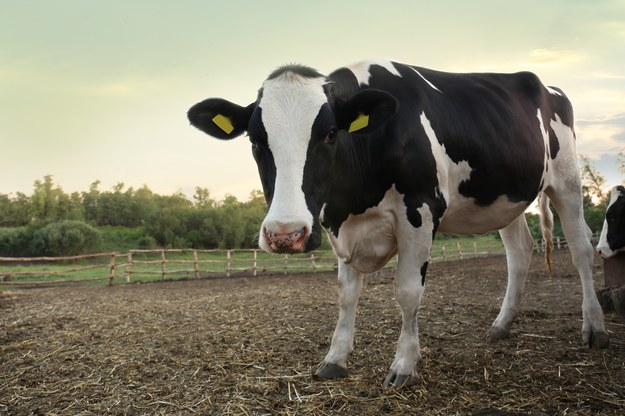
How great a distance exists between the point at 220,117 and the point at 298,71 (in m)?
0.66

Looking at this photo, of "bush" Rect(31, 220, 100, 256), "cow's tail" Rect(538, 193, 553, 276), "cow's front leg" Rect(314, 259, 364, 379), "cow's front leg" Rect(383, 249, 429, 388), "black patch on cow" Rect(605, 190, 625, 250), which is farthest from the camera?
"bush" Rect(31, 220, 100, 256)

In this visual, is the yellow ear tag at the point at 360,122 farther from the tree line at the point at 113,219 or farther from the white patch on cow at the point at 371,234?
the tree line at the point at 113,219

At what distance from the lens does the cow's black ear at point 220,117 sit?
144 inches

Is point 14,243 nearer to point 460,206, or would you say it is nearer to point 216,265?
point 216,265

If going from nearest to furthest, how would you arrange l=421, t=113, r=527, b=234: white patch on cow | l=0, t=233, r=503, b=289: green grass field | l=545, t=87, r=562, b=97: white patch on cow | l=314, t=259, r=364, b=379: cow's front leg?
l=421, t=113, r=527, b=234: white patch on cow → l=314, t=259, r=364, b=379: cow's front leg → l=545, t=87, r=562, b=97: white patch on cow → l=0, t=233, r=503, b=289: green grass field

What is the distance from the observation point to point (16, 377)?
15.8 feet

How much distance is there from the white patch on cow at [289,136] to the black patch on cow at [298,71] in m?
0.05

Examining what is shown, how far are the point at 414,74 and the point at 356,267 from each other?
1.63 metres

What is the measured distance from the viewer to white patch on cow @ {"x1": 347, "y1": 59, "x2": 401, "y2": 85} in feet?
13.2

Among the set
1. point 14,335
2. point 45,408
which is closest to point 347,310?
point 45,408

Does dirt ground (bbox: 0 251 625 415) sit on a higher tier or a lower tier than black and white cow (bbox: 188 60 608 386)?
lower

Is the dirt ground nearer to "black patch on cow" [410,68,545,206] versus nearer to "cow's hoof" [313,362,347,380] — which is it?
"cow's hoof" [313,362,347,380]

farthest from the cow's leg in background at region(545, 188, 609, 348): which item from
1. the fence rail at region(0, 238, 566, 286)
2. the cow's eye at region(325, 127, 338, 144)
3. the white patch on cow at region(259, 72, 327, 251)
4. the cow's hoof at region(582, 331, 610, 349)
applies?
the fence rail at region(0, 238, 566, 286)

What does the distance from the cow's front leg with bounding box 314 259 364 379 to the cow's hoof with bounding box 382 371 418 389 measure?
0.44 meters
